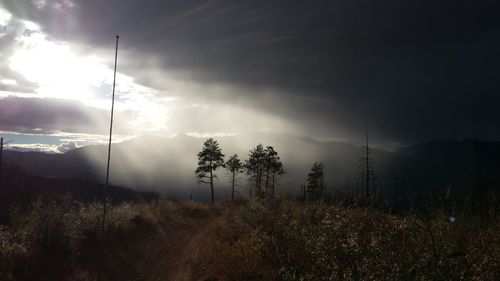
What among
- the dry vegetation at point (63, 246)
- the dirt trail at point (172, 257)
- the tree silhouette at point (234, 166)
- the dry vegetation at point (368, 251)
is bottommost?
the dirt trail at point (172, 257)

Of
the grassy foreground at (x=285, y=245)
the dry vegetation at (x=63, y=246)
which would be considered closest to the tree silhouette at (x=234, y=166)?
the grassy foreground at (x=285, y=245)

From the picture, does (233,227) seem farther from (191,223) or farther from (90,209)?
(191,223)

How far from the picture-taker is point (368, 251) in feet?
17.6

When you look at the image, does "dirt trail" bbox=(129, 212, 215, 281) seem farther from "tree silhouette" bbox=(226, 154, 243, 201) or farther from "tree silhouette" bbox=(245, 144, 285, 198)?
"tree silhouette" bbox=(226, 154, 243, 201)

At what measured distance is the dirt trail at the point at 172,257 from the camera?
12.8 m

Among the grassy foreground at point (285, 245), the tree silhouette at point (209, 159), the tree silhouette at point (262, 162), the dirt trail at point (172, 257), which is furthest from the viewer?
the tree silhouette at point (262, 162)

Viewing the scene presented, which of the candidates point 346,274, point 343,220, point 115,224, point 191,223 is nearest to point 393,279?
point 346,274

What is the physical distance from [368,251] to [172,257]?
12388 millimetres

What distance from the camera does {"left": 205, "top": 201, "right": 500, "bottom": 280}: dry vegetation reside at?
4922mm

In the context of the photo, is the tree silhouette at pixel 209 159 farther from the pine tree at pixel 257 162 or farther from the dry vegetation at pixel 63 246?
the dry vegetation at pixel 63 246

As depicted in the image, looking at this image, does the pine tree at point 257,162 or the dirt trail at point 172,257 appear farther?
the pine tree at point 257,162

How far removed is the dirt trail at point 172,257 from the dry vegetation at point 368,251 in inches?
108

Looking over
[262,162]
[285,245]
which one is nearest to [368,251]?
[285,245]

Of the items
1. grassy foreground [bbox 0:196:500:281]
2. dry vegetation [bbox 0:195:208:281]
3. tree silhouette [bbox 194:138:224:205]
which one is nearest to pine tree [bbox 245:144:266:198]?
tree silhouette [bbox 194:138:224:205]
